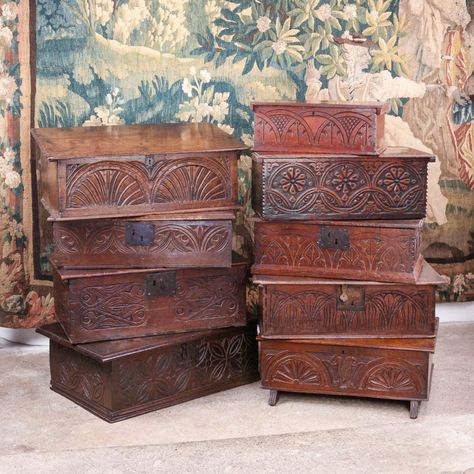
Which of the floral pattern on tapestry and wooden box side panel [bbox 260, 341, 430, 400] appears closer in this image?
wooden box side panel [bbox 260, 341, 430, 400]

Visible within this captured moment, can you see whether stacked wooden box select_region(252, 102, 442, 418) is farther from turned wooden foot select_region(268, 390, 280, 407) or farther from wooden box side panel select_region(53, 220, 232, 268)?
wooden box side panel select_region(53, 220, 232, 268)

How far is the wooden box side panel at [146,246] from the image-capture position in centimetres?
338

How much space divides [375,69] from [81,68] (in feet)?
4.06

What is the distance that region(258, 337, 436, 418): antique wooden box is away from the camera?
11.0 feet

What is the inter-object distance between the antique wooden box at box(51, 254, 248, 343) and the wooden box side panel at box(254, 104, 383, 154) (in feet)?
1.60

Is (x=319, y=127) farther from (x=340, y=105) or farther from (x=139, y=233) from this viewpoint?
(x=139, y=233)

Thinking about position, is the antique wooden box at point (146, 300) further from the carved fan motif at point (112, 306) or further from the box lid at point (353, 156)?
the box lid at point (353, 156)

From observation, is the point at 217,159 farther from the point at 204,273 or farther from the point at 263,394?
the point at 263,394

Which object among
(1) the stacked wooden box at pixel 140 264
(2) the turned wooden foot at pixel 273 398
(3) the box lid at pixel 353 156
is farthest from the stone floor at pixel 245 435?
(3) the box lid at pixel 353 156

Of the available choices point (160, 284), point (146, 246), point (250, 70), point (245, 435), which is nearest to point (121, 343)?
point (160, 284)

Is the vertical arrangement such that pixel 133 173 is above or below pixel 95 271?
above

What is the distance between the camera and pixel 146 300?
136 inches

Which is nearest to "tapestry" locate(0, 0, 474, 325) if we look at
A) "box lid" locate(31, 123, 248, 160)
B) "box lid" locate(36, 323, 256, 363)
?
"box lid" locate(31, 123, 248, 160)

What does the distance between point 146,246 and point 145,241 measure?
22 mm
